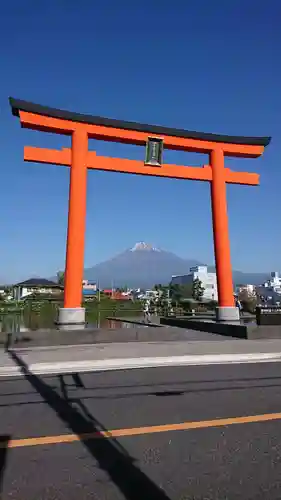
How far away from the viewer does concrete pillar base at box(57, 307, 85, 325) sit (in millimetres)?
13164

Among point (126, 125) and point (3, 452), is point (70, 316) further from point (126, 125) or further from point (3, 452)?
point (3, 452)

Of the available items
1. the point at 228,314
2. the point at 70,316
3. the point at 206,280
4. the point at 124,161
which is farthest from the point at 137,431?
the point at 206,280

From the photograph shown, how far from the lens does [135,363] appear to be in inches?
345

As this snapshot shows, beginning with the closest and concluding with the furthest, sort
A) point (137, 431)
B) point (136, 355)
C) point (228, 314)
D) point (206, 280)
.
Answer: point (137, 431) < point (136, 355) < point (228, 314) < point (206, 280)

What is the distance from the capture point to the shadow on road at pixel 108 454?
9.25ft

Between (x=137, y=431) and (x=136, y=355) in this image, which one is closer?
(x=137, y=431)

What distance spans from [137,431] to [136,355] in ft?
18.5

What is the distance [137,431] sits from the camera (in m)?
4.14

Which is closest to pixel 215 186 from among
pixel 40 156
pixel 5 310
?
pixel 40 156

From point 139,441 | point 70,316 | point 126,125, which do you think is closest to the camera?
point 139,441

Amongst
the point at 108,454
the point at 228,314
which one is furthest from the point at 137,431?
the point at 228,314

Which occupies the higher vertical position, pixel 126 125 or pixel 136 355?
pixel 126 125

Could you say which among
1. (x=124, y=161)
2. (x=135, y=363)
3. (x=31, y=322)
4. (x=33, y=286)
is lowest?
(x=135, y=363)

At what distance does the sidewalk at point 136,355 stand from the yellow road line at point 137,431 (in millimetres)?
3997
